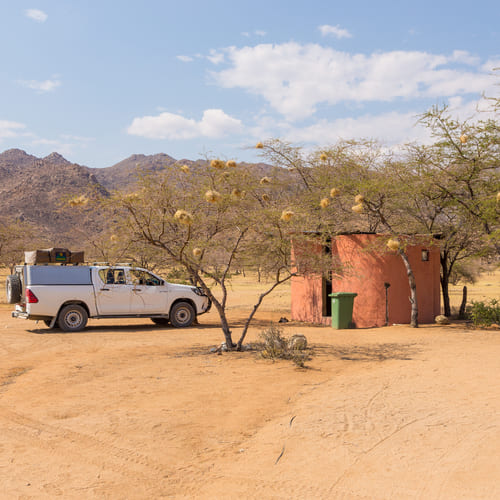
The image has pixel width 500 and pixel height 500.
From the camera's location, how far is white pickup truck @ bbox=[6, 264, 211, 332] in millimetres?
16125

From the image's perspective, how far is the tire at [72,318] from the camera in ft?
53.9

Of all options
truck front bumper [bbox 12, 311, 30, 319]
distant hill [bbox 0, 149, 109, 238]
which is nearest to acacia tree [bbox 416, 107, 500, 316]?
truck front bumper [bbox 12, 311, 30, 319]

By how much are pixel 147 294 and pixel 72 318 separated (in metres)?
2.36

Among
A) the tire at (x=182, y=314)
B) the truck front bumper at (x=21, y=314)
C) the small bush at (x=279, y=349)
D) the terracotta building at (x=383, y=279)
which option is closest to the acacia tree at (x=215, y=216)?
the small bush at (x=279, y=349)

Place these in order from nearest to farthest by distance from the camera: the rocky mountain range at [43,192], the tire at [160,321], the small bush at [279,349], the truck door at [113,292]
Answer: the small bush at [279,349] → the truck door at [113,292] → the tire at [160,321] → the rocky mountain range at [43,192]

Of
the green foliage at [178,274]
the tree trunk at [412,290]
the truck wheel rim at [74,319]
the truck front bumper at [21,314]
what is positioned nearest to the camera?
the truck front bumper at [21,314]

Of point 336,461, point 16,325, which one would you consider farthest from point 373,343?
point 16,325

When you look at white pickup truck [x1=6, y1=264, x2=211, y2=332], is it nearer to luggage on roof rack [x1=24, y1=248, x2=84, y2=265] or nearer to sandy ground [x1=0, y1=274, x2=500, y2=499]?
luggage on roof rack [x1=24, y1=248, x2=84, y2=265]

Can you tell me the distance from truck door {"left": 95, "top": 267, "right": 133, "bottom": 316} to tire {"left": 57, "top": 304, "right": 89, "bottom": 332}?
1.75ft

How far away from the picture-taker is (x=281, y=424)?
6.96 meters

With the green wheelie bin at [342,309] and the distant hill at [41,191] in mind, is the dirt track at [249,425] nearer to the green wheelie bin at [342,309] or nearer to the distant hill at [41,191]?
the green wheelie bin at [342,309]

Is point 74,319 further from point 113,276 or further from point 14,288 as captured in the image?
point 14,288

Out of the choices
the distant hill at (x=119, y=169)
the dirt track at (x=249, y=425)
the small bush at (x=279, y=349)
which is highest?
the distant hill at (x=119, y=169)

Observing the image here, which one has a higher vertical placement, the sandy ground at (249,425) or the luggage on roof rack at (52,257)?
the luggage on roof rack at (52,257)
